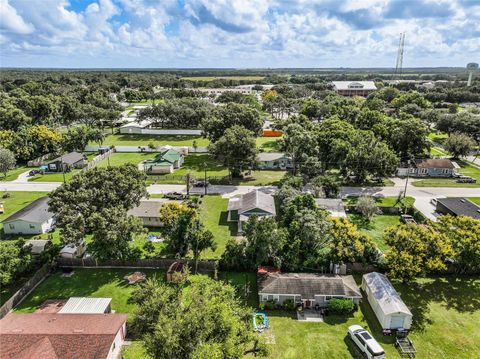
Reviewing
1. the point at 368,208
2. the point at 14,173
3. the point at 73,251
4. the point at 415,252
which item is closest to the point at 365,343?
the point at 415,252

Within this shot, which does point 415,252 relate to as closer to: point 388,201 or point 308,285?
point 308,285

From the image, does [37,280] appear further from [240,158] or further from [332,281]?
[240,158]

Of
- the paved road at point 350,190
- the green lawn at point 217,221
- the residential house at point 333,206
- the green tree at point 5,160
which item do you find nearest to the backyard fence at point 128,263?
the green lawn at point 217,221

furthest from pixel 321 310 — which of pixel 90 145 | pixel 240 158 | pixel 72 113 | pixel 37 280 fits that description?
pixel 72 113

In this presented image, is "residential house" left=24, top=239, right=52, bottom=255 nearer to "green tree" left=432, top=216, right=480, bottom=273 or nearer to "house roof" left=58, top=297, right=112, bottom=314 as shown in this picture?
"house roof" left=58, top=297, right=112, bottom=314

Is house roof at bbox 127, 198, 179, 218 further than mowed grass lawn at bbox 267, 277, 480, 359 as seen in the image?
Yes

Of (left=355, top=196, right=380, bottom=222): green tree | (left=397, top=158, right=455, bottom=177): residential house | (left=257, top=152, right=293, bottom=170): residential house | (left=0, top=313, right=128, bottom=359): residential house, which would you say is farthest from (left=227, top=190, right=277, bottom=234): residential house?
(left=397, top=158, right=455, bottom=177): residential house
